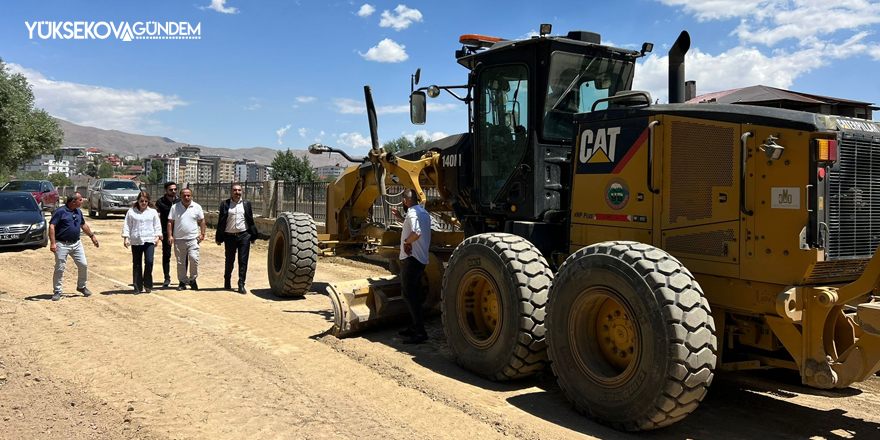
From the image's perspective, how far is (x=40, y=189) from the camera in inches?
1052

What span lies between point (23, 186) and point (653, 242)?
28918 mm

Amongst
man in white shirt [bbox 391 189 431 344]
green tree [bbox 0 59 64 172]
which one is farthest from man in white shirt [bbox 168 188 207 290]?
green tree [bbox 0 59 64 172]

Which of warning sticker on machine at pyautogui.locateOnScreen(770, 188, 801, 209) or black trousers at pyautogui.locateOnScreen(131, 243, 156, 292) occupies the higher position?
warning sticker on machine at pyautogui.locateOnScreen(770, 188, 801, 209)

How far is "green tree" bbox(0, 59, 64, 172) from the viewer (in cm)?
3125

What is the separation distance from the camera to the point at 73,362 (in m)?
5.97

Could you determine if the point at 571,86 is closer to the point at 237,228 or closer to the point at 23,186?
the point at 237,228

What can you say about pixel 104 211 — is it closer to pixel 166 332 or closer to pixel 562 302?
pixel 166 332

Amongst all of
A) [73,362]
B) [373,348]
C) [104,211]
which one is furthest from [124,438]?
[104,211]

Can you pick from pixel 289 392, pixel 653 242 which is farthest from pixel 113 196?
pixel 653 242

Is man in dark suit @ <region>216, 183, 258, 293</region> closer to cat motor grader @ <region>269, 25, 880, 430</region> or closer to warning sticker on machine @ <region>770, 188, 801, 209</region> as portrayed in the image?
cat motor grader @ <region>269, 25, 880, 430</region>

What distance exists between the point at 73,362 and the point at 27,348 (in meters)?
0.89

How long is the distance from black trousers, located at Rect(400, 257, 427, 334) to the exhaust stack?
3.15 meters

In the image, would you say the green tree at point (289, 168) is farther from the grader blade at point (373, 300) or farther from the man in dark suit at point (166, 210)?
the grader blade at point (373, 300)

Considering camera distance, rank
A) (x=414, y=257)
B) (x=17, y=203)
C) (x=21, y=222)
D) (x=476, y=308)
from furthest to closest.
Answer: (x=17, y=203) < (x=21, y=222) < (x=414, y=257) < (x=476, y=308)
